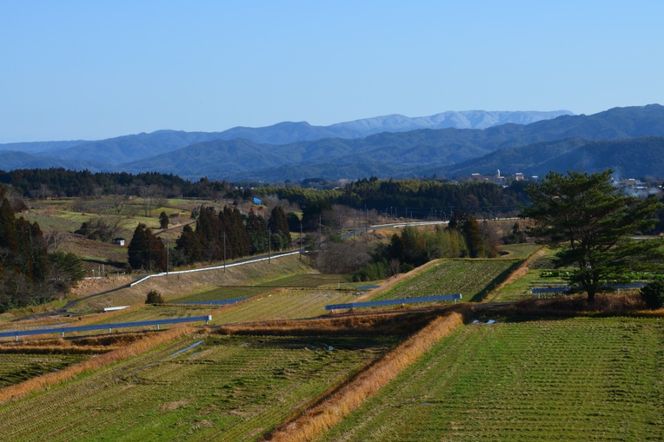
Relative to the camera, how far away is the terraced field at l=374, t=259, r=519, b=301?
120 ft

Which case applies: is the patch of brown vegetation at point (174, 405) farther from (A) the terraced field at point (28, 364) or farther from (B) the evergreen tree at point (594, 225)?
(B) the evergreen tree at point (594, 225)

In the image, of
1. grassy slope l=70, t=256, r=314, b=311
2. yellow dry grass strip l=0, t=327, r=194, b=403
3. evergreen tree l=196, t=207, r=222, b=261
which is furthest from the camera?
evergreen tree l=196, t=207, r=222, b=261

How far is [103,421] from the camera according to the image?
1586 centimetres

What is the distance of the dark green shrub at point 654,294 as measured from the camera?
23.7 meters

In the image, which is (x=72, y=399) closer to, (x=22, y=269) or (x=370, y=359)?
(x=370, y=359)

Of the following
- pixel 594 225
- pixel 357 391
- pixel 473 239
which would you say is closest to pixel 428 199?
pixel 473 239

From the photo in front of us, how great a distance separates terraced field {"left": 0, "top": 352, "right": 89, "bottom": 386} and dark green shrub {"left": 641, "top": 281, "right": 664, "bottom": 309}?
1568 centimetres

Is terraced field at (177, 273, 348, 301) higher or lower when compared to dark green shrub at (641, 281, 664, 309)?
lower

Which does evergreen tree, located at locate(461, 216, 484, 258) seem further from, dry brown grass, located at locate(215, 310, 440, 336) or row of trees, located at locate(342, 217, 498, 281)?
dry brown grass, located at locate(215, 310, 440, 336)

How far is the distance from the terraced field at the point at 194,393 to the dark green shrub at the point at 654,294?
7252 millimetres

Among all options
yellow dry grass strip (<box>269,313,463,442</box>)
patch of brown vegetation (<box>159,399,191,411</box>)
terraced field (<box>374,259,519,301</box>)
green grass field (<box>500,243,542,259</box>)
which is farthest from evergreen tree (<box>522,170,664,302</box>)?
green grass field (<box>500,243,542,259</box>)

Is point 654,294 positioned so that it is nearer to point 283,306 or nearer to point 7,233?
point 283,306

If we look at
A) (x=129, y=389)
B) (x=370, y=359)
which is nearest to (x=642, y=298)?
(x=370, y=359)

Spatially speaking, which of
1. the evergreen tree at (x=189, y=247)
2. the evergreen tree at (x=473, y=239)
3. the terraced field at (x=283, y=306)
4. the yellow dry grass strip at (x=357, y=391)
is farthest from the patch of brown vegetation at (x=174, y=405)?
the evergreen tree at (x=189, y=247)
